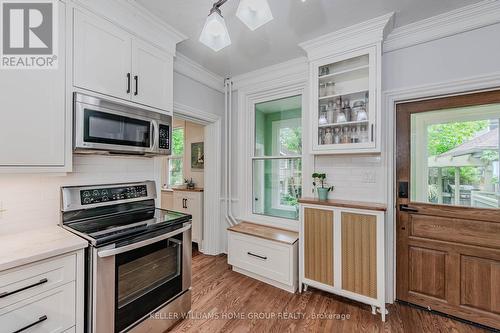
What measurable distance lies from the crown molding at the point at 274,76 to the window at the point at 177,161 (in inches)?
72.0

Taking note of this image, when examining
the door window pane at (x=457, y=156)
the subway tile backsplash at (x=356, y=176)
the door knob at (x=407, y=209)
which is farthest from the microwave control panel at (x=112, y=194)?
the door window pane at (x=457, y=156)

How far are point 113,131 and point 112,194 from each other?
57 cm

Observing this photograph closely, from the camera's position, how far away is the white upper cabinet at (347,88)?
6.77ft

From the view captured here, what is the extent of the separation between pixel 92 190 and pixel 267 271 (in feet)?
6.40

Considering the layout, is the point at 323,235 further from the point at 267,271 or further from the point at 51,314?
the point at 51,314

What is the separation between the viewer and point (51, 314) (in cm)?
123

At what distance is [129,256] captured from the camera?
1.51 m

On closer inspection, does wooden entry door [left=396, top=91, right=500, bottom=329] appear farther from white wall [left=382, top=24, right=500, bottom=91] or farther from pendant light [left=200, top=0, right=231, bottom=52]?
pendant light [left=200, top=0, right=231, bottom=52]

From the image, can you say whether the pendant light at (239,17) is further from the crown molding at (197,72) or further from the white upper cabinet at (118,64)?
the crown molding at (197,72)

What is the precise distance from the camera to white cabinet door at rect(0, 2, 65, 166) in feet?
4.17

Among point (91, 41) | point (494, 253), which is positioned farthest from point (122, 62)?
point (494, 253)

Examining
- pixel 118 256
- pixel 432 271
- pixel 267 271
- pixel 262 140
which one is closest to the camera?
pixel 118 256

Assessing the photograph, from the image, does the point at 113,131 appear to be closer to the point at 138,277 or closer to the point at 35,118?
the point at 35,118

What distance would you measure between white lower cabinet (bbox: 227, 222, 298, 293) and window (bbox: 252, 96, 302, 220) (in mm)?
379
